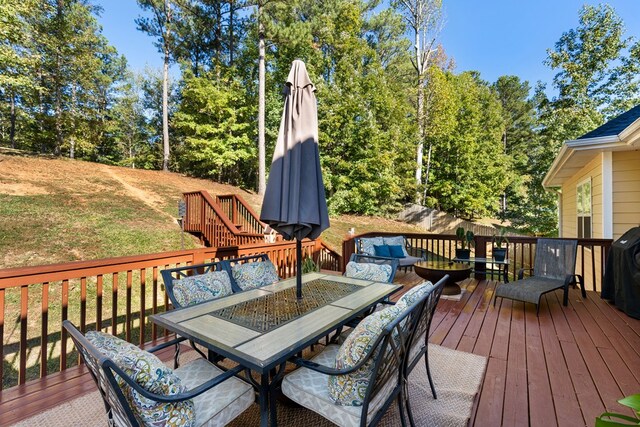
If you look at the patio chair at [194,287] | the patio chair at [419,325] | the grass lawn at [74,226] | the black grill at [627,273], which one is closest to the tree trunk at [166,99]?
the grass lawn at [74,226]

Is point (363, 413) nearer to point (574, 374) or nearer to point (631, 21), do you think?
point (574, 374)

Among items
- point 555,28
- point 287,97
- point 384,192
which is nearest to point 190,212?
point 287,97

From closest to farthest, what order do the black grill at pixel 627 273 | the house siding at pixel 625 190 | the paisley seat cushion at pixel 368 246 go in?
the black grill at pixel 627 273
the house siding at pixel 625 190
the paisley seat cushion at pixel 368 246

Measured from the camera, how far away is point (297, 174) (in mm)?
2355

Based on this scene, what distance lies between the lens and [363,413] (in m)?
1.41

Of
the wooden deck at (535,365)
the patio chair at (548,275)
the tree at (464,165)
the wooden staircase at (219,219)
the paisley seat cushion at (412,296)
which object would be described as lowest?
the wooden deck at (535,365)

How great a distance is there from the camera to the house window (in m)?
6.56

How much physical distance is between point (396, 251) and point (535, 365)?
11.2 ft

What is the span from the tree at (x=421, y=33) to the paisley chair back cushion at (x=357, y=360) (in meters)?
16.2

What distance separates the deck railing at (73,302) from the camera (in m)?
2.21

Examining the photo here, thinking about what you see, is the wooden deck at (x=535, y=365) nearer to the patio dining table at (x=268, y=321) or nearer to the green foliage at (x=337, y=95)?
the patio dining table at (x=268, y=321)

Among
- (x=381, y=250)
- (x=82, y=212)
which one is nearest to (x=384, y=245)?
(x=381, y=250)

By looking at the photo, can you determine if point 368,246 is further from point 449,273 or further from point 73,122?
point 73,122

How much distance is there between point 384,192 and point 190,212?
9.80 meters
